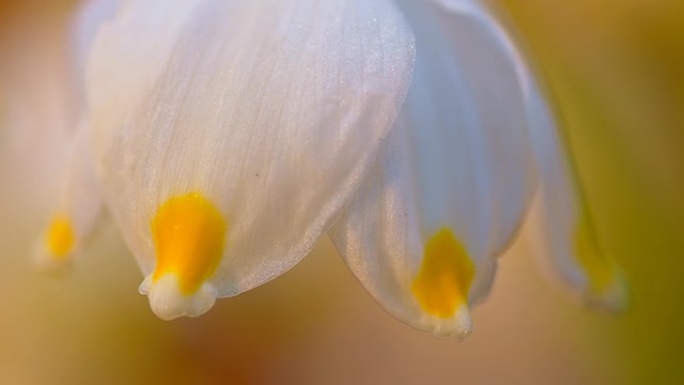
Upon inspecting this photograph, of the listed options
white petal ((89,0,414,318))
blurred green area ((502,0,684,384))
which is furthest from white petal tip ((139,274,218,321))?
blurred green area ((502,0,684,384))

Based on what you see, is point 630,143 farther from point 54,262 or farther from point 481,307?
point 54,262

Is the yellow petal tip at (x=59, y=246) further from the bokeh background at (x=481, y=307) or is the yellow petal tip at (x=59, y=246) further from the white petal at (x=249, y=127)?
the bokeh background at (x=481, y=307)

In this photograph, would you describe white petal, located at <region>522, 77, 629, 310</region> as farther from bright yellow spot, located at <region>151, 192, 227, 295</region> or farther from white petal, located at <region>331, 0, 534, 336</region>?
bright yellow spot, located at <region>151, 192, 227, 295</region>

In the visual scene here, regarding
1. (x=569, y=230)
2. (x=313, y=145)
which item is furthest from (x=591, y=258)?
(x=313, y=145)

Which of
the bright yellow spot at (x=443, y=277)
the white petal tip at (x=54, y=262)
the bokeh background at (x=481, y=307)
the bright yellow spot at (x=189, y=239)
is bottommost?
the bokeh background at (x=481, y=307)

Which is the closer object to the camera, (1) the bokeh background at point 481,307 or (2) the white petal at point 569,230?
A: (2) the white petal at point 569,230

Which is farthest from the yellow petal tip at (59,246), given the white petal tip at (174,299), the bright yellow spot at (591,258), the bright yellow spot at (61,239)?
the bright yellow spot at (591,258)
